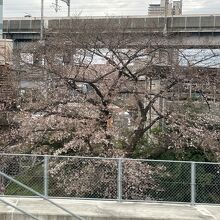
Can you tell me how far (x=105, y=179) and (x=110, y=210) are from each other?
2897mm

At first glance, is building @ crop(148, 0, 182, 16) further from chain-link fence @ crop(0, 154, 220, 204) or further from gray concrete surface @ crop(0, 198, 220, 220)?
gray concrete surface @ crop(0, 198, 220, 220)

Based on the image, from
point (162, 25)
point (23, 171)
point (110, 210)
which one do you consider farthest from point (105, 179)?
point (162, 25)

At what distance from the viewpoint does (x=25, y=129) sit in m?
17.6

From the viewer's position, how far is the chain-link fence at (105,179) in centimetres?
1251

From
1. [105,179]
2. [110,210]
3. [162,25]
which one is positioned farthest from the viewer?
[162,25]

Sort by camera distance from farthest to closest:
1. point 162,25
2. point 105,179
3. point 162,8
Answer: point 162,8, point 162,25, point 105,179

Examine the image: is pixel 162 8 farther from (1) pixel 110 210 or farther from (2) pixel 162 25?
(1) pixel 110 210

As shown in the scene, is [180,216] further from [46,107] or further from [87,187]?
[46,107]

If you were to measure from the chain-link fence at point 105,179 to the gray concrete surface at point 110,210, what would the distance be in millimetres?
913

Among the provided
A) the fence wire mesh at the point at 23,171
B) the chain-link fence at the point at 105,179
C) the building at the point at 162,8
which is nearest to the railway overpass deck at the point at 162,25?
the building at the point at 162,8

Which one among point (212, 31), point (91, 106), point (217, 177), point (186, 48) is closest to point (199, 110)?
point (186, 48)

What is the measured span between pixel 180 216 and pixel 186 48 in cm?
1042

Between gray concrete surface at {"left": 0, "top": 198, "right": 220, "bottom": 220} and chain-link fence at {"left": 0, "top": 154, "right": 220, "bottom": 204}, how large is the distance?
0.91m

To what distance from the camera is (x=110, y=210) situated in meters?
10.4
